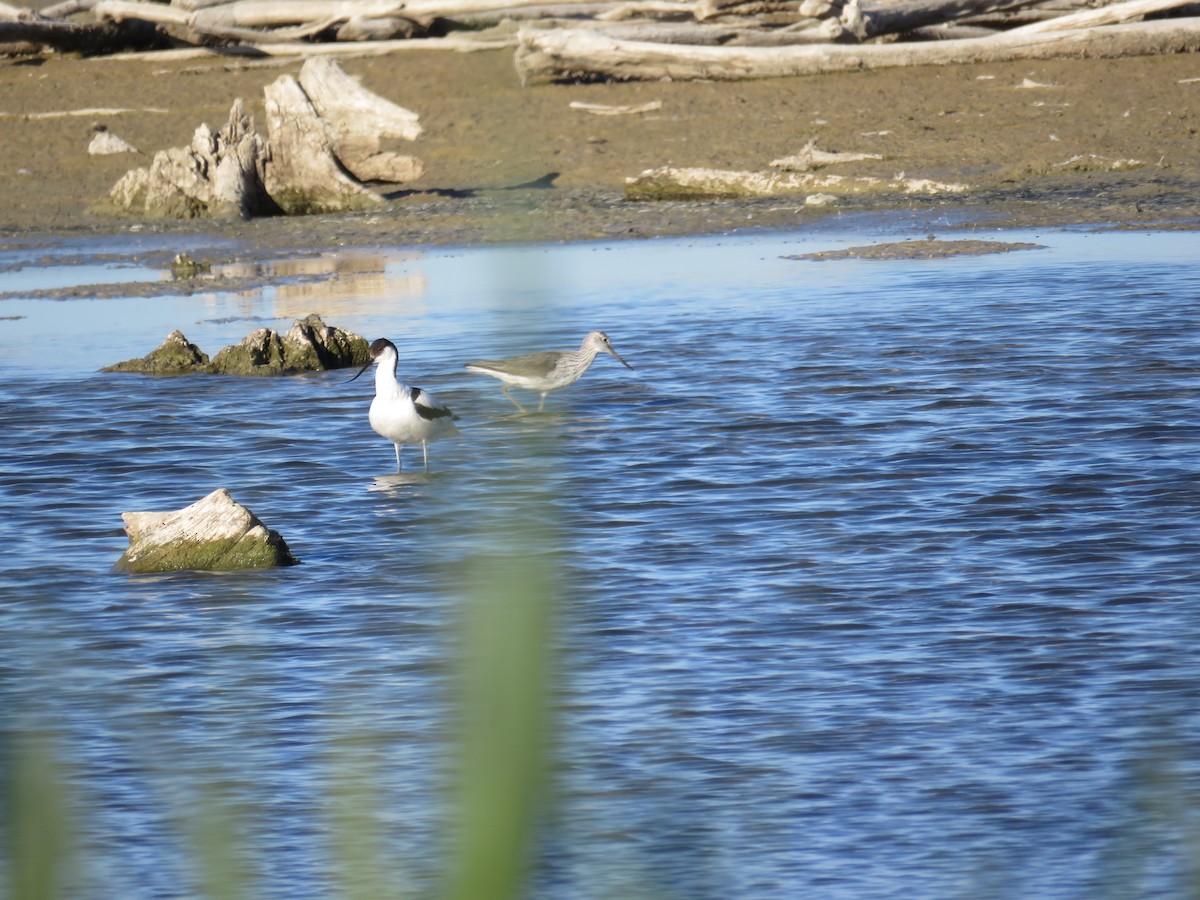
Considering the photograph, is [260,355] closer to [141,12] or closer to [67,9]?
[141,12]

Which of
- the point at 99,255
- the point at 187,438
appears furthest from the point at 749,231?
the point at 187,438

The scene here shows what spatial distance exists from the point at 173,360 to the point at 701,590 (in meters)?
6.00

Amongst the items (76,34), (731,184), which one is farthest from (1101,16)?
(76,34)

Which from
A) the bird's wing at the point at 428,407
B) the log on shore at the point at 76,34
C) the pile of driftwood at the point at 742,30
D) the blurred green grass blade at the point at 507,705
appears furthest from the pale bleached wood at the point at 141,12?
the blurred green grass blade at the point at 507,705

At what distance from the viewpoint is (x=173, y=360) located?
39.1 feet

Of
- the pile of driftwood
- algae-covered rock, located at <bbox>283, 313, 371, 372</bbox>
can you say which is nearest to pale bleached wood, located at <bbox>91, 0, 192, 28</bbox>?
the pile of driftwood

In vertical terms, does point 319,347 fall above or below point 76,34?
below

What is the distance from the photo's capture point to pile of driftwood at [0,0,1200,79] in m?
20.4

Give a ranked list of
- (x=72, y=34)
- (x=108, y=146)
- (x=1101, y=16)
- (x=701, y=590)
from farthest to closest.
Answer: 1. (x=72, y=34)
2. (x=108, y=146)
3. (x=1101, y=16)
4. (x=701, y=590)

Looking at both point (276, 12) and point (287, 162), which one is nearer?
point (287, 162)

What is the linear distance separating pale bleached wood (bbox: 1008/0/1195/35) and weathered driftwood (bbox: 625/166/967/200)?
11.6 ft

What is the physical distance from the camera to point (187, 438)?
10.3 metres

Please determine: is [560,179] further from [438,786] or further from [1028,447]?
[438,786]

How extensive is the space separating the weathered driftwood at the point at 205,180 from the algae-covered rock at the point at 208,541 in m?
11.8
